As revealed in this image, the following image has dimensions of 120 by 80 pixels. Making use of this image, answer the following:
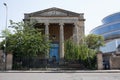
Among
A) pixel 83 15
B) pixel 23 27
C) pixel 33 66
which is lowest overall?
pixel 33 66

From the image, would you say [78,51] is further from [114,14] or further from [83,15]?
[114,14]

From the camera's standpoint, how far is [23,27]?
43219mm

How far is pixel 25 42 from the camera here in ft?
130

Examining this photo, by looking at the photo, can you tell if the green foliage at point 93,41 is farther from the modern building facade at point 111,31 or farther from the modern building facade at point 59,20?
the modern building facade at point 111,31

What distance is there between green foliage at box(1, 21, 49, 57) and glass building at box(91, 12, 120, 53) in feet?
171

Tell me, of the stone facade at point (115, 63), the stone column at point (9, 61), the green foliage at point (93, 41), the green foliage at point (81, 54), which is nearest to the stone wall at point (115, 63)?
the stone facade at point (115, 63)

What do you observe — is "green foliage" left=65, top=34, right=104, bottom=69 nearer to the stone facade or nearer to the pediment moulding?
the stone facade

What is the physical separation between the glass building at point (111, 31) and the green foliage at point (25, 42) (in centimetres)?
5218

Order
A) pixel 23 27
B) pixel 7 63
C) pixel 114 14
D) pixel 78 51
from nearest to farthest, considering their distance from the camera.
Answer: pixel 7 63 < pixel 78 51 < pixel 23 27 < pixel 114 14

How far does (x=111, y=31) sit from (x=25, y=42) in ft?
194

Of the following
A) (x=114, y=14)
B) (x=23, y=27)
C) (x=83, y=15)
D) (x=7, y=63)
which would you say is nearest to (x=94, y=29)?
(x=114, y=14)

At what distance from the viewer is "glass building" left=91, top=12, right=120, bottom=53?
90250 mm

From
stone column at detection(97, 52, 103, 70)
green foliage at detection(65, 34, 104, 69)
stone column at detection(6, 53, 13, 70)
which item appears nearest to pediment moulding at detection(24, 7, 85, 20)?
green foliage at detection(65, 34, 104, 69)

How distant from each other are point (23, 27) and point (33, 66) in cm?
789
